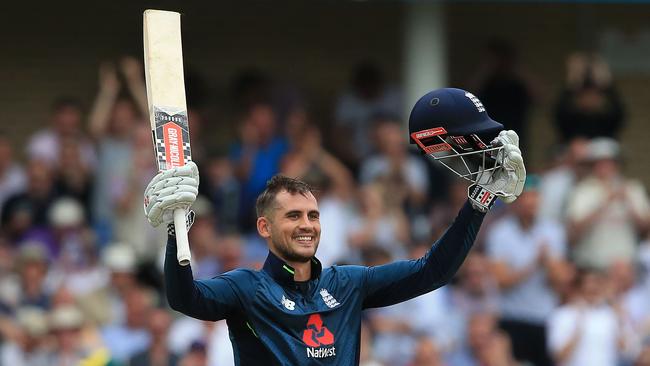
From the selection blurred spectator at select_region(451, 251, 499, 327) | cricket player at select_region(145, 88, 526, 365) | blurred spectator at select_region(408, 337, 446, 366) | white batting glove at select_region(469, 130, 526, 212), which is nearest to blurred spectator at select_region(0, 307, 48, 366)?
blurred spectator at select_region(408, 337, 446, 366)

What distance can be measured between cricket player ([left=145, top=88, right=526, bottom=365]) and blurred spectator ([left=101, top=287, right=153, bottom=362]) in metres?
4.78

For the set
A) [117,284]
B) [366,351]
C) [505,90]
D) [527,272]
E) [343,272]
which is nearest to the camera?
[343,272]

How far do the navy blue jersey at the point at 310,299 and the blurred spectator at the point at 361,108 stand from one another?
6.70 m

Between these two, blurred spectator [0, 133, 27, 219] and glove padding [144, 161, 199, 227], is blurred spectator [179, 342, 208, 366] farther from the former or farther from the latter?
glove padding [144, 161, 199, 227]

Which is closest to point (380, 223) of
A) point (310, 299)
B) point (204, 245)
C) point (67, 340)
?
point (204, 245)

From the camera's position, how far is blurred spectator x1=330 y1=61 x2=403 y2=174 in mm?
13508

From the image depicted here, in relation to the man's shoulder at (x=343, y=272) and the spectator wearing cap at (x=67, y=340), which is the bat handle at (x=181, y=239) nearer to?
the man's shoulder at (x=343, y=272)

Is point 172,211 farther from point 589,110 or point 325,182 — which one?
point 589,110

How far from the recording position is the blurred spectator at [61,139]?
1252 cm

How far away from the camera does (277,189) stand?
6613mm

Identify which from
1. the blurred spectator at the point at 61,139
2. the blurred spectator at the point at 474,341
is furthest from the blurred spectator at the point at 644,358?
the blurred spectator at the point at 61,139

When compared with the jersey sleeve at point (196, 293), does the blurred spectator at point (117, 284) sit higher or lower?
lower

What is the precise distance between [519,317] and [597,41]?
473 cm

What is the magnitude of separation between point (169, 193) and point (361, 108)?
785cm
